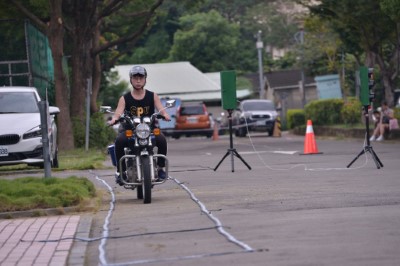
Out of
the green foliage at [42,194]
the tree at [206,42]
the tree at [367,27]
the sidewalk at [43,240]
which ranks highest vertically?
the tree at [206,42]

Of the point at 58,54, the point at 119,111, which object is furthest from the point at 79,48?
the point at 119,111

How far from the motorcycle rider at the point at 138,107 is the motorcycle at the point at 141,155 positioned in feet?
0.28

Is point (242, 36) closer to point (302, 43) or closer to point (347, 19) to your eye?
point (302, 43)

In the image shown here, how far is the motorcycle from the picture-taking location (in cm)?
1429

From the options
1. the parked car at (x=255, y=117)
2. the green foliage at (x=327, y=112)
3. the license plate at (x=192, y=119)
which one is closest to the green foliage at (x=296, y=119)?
the parked car at (x=255, y=117)

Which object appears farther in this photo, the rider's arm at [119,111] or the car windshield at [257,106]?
the car windshield at [257,106]

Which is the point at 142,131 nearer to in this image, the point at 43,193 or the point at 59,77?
the point at 43,193

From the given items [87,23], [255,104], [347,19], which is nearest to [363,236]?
[87,23]

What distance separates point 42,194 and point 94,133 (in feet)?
69.8

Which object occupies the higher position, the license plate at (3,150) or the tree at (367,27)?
the tree at (367,27)

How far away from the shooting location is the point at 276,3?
9638 cm

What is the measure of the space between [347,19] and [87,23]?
9.41 m

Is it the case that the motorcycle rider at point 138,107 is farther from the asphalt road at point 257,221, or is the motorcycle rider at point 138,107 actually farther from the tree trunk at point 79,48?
the tree trunk at point 79,48

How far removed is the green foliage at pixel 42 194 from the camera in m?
13.4
